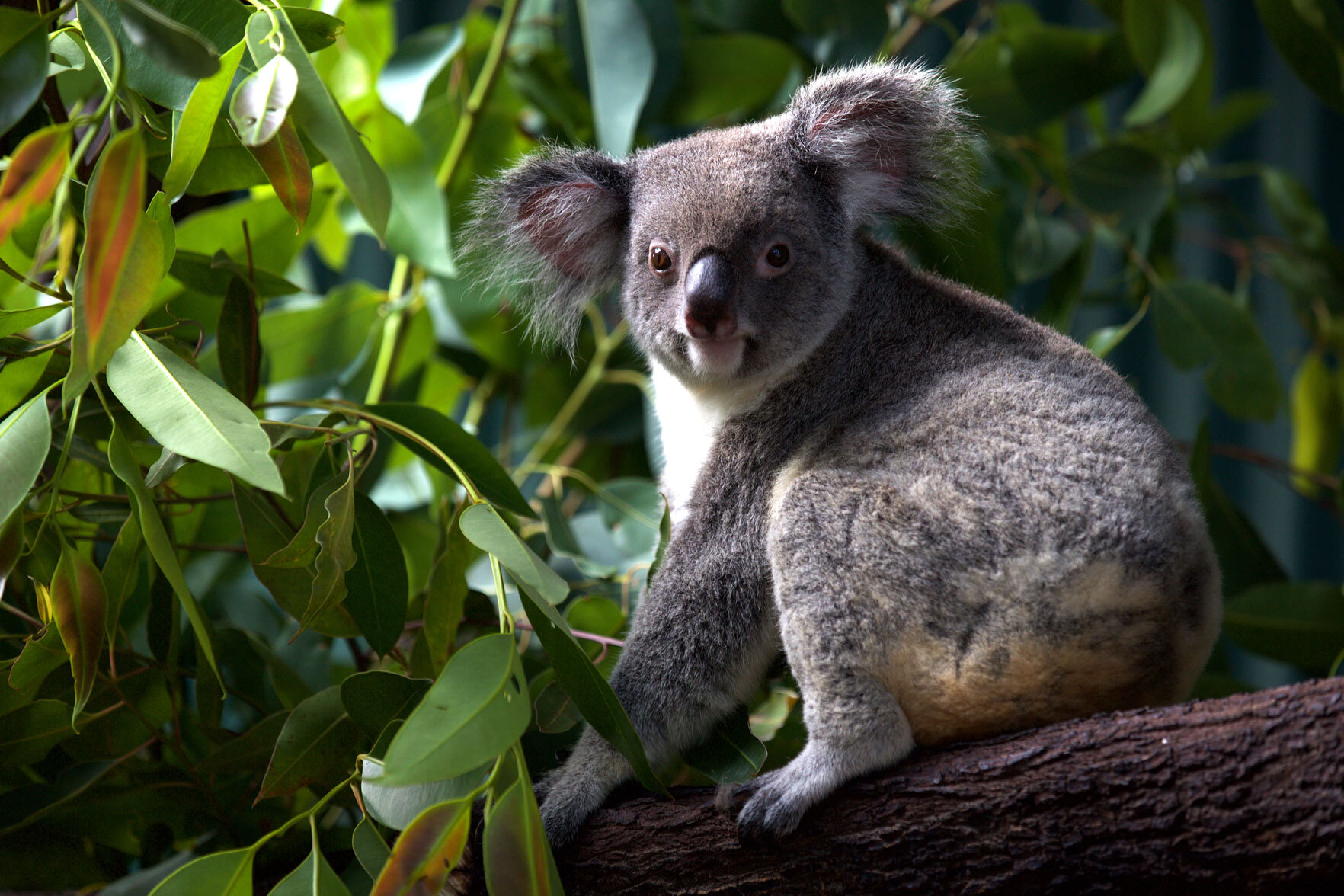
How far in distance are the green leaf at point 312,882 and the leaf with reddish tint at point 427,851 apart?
0.16m

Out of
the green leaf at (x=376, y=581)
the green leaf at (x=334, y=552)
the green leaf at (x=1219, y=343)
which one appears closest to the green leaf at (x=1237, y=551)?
the green leaf at (x=1219, y=343)

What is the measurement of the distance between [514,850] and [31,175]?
67cm

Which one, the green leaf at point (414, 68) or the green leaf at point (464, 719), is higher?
the green leaf at point (414, 68)

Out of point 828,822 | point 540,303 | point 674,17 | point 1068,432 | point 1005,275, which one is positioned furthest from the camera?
point 1005,275

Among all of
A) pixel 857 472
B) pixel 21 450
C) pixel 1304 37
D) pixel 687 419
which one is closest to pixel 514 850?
pixel 21 450

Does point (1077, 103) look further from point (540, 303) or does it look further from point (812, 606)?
point (812, 606)

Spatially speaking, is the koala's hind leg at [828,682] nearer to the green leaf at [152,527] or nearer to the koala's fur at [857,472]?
the koala's fur at [857,472]

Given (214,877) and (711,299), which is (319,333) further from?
(214,877)

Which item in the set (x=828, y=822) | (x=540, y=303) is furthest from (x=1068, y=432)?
(x=540, y=303)

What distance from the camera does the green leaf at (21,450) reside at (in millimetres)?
892

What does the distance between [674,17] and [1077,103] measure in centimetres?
93

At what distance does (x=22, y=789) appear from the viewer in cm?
136

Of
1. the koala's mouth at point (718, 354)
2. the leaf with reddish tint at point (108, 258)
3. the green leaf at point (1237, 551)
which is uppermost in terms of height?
the leaf with reddish tint at point (108, 258)

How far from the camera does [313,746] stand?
127cm
